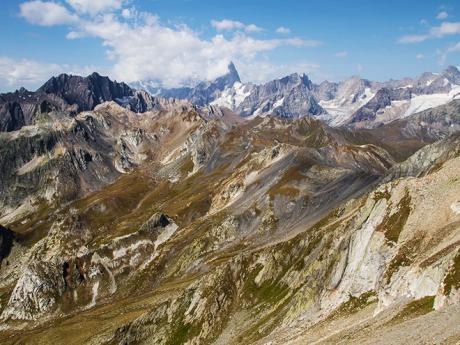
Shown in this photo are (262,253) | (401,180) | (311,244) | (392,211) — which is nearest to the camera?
(392,211)

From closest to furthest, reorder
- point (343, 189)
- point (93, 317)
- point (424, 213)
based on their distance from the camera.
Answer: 1. point (424, 213)
2. point (93, 317)
3. point (343, 189)

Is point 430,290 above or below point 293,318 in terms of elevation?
above

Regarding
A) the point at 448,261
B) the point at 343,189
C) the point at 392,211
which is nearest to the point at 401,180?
the point at 392,211

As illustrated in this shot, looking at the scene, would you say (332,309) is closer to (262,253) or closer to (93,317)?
(262,253)

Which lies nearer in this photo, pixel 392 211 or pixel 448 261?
pixel 448 261

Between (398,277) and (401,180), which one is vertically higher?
(401,180)

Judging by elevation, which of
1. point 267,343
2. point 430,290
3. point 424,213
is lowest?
point 267,343

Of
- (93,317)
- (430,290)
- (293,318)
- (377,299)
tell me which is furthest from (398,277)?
(93,317)

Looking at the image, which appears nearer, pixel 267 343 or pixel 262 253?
pixel 267 343

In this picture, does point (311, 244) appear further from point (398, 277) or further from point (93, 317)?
point (93, 317)
